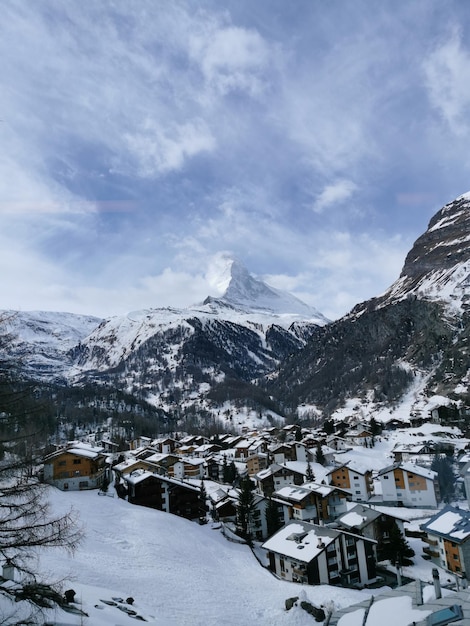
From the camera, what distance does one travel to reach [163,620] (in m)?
19.3

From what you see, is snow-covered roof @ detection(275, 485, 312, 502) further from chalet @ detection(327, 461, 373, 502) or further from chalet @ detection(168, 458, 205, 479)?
chalet @ detection(168, 458, 205, 479)

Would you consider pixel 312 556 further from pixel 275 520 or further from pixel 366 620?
pixel 366 620

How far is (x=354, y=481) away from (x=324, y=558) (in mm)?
31620

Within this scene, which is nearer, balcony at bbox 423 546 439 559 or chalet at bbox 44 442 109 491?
balcony at bbox 423 546 439 559

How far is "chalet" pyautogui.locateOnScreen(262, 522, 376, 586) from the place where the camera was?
33188mm

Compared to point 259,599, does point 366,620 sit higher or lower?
higher

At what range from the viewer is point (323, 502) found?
50.0m

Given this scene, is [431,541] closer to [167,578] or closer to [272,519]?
[272,519]

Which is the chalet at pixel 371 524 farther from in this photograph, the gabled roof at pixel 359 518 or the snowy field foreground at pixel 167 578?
the snowy field foreground at pixel 167 578

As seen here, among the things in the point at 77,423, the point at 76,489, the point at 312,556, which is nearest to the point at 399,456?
the point at 312,556

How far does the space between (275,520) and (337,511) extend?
31.2 feet

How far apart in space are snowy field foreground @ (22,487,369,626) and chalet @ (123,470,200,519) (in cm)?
943

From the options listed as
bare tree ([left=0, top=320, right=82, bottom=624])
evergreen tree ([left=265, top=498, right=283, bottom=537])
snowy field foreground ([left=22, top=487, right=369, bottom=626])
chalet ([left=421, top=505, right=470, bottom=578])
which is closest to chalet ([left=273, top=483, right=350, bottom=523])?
evergreen tree ([left=265, top=498, right=283, bottom=537])

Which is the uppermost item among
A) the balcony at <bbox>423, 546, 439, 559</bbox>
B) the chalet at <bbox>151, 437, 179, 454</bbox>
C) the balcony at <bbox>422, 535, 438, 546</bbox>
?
the chalet at <bbox>151, 437, 179, 454</bbox>
